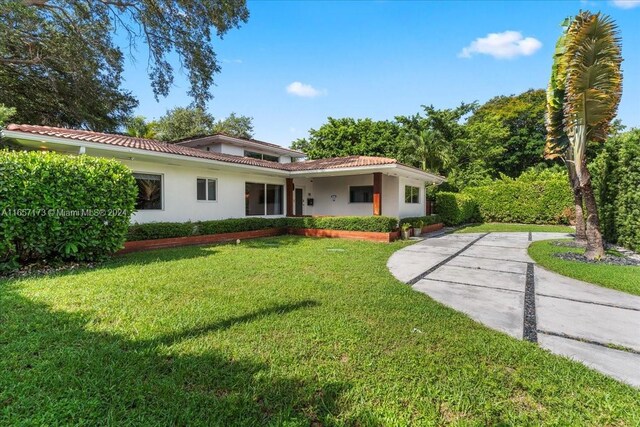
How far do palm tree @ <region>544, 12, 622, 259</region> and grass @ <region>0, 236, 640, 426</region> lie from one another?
6.92 meters

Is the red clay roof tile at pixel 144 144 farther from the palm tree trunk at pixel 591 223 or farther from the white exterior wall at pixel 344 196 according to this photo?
the palm tree trunk at pixel 591 223

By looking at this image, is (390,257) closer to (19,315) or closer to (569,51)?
(569,51)

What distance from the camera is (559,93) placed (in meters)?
9.25

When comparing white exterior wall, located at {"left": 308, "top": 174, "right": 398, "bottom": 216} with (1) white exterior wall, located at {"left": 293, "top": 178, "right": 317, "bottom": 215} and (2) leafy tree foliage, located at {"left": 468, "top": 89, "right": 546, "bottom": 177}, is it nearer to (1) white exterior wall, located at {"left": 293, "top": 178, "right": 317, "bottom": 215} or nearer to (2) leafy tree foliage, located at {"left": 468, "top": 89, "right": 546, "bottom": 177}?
(1) white exterior wall, located at {"left": 293, "top": 178, "right": 317, "bottom": 215}

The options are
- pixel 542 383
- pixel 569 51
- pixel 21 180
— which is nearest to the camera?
pixel 542 383

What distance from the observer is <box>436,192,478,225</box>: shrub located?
64.0 feet

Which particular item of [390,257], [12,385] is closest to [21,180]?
[12,385]

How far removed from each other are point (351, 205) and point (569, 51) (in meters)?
10.9

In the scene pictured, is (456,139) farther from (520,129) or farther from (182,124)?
(182,124)

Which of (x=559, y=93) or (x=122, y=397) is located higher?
(x=559, y=93)

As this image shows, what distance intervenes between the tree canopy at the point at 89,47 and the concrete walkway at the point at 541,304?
14.3 m

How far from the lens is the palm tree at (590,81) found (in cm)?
753

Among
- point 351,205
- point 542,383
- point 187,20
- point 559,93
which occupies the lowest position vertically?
point 542,383

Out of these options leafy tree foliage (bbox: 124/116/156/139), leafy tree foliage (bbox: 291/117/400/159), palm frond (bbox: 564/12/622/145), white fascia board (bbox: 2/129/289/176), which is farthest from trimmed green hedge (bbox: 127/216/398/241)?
leafy tree foliage (bbox: 291/117/400/159)
